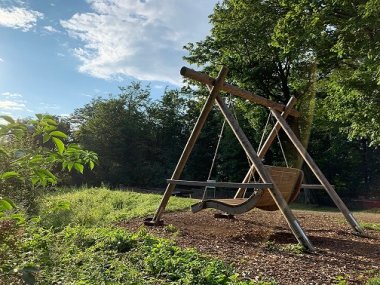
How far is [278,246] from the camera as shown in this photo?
5.97 meters

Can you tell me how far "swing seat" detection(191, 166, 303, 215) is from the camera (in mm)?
6488

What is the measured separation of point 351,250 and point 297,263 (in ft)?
4.83

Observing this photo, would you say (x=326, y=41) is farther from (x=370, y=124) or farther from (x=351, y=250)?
(x=351, y=250)

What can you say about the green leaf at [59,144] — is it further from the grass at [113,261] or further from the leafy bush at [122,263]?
the leafy bush at [122,263]

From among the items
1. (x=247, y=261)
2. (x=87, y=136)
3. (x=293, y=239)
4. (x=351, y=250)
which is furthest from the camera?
(x=87, y=136)

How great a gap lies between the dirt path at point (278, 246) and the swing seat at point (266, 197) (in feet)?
1.60

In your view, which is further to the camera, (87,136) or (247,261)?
(87,136)

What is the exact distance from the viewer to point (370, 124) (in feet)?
42.9

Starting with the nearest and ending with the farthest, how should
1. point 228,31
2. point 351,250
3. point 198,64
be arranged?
1. point 351,250
2. point 228,31
3. point 198,64

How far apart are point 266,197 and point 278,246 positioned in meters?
0.95

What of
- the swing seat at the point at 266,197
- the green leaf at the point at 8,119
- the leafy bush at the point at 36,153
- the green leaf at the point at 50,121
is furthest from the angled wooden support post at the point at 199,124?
the green leaf at the point at 8,119

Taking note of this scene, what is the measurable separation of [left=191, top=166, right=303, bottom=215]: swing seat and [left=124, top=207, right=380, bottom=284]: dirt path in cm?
49

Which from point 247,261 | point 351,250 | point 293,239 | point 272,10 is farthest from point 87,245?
point 272,10

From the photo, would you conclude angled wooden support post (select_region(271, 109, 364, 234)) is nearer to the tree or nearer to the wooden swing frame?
the wooden swing frame
